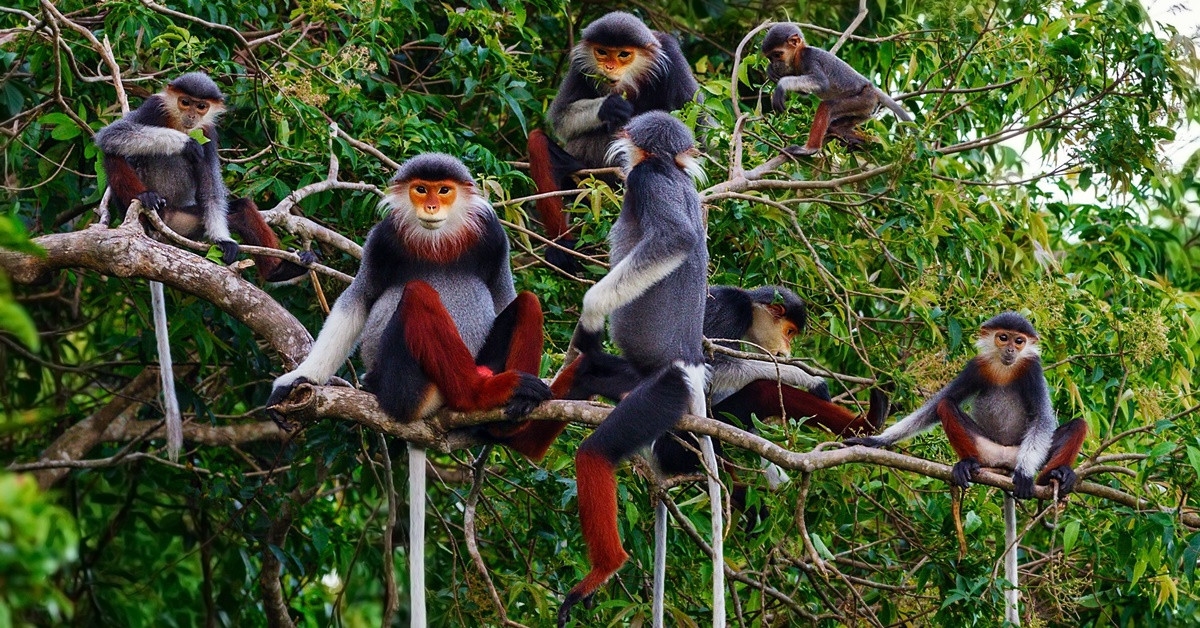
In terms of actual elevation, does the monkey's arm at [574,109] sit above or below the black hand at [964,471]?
above

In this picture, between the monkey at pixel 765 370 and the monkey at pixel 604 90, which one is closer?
the monkey at pixel 765 370

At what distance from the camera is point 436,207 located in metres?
3.52

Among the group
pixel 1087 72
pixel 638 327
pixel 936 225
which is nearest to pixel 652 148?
pixel 638 327

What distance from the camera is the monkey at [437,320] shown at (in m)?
3.31

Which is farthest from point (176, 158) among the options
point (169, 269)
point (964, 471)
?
point (964, 471)

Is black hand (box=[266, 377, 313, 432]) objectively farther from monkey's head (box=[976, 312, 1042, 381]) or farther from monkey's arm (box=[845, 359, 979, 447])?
monkey's head (box=[976, 312, 1042, 381])

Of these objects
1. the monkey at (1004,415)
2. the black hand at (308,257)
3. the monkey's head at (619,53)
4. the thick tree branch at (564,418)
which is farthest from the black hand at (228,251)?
the monkey at (1004,415)

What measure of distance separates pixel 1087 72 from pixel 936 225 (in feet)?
3.04

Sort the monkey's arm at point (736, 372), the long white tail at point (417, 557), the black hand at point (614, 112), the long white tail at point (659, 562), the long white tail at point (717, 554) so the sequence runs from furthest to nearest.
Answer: the black hand at point (614, 112) → the monkey's arm at point (736, 372) → the long white tail at point (659, 562) → the long white tail at point (717, 554) → the long white tail at point (417, 557)

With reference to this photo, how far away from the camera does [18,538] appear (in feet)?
3.59

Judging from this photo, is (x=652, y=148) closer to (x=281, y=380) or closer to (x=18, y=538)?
(x=281, y=380)

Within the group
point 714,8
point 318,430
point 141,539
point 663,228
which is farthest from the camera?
point 714,8

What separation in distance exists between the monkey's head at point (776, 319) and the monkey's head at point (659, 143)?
876mm

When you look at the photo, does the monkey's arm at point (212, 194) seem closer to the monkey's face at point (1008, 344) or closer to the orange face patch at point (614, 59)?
the orange face patch at point (614, 59)
